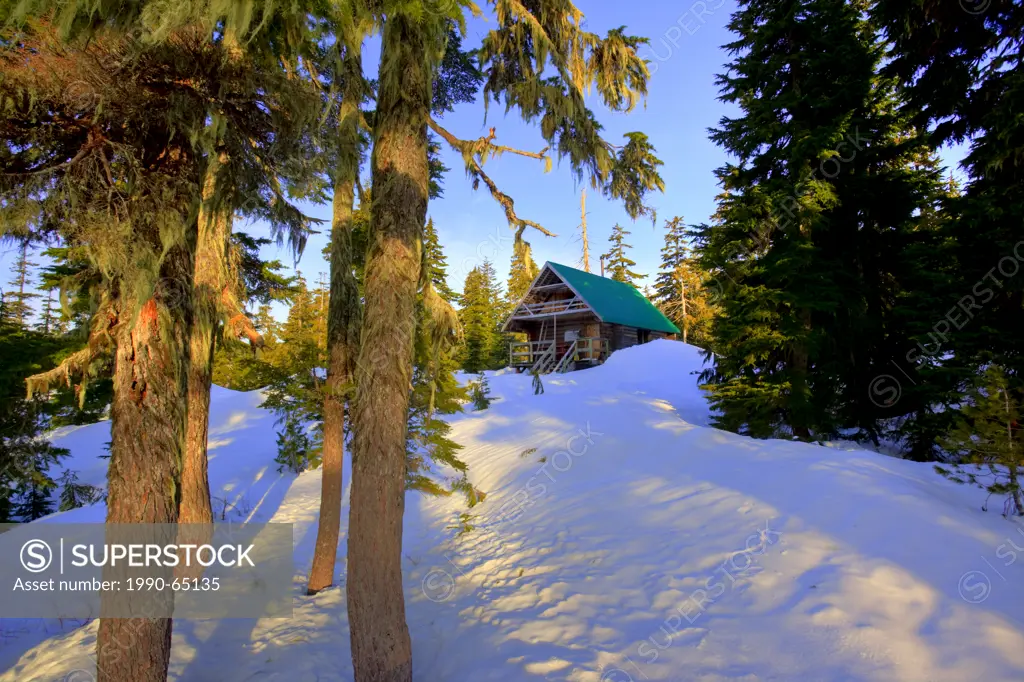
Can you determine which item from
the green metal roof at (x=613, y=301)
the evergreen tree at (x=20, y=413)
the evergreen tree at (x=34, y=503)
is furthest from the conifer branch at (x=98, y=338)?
the green metal roof at (x=613, y=301)

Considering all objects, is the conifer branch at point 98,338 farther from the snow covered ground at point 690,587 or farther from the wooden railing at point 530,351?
the wooden railing at point 530,351

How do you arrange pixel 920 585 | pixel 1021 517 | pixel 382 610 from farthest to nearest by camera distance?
pixel 1021 517
pixel 920 585
pixel 382 610

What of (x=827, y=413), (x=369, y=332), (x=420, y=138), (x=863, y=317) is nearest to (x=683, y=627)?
(x=369, y=332)

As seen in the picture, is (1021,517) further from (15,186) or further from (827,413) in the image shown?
(15,186)

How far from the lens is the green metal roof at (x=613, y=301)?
26797 millimetres

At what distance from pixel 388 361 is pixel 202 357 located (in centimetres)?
500

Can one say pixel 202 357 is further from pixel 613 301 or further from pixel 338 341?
pixel 613 301

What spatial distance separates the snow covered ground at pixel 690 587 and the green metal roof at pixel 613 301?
17077mm

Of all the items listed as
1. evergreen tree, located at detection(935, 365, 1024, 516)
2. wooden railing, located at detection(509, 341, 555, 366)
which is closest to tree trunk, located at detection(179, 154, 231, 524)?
evergreen tree, located at detection(935, 365, 1024, 516)

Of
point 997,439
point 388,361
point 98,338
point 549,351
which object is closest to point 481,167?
point 388,361

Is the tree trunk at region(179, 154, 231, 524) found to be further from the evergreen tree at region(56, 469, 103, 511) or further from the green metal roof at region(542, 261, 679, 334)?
the green metal roof at region(542, 261, 679, 334)

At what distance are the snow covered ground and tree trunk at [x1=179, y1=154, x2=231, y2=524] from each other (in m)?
2.03

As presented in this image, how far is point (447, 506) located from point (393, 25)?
10213mm

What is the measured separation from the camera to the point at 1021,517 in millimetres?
5863
